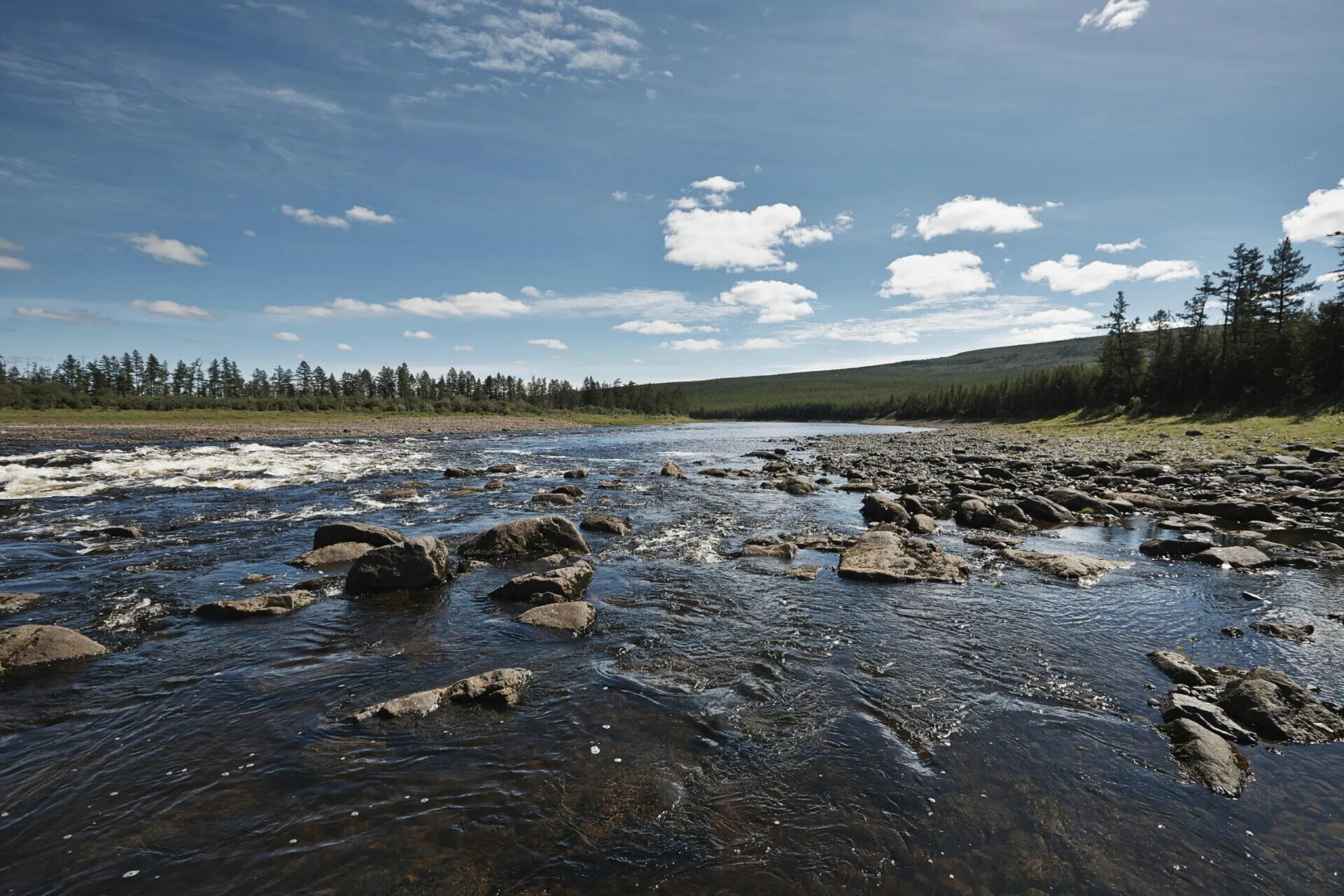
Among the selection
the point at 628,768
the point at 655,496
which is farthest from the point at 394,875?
the point at 655,496

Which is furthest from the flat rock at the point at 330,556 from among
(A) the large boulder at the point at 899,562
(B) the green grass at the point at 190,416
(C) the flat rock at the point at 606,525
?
(B) the green grass at the point at 190,416

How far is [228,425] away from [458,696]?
87.0 metres

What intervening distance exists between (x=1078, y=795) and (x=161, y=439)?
243ft

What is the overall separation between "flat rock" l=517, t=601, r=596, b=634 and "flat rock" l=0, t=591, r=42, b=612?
9.94m

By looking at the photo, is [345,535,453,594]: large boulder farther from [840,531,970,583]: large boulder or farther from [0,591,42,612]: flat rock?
[840,531,970,583]: large boulder

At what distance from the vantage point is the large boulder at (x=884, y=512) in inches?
769

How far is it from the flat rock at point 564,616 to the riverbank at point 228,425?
6040 cm

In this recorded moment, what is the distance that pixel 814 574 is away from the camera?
13469 millimetres

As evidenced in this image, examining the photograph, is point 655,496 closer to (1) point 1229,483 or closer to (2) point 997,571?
(2) point 997,571

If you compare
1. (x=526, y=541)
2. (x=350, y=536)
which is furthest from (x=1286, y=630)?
(x=350, y=536)

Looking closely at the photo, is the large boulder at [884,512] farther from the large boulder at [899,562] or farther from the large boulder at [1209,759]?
the large boulder at [1209,759]

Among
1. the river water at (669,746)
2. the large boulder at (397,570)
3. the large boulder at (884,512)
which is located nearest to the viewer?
the river water at (669,746)

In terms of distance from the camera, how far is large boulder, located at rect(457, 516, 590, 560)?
49.2 feet

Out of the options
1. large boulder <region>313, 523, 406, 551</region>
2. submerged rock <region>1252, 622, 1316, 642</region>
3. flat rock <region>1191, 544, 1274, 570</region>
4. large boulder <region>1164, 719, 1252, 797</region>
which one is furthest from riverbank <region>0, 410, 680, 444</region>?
flat rock <region>1191, 544, 1274, 570</region>
